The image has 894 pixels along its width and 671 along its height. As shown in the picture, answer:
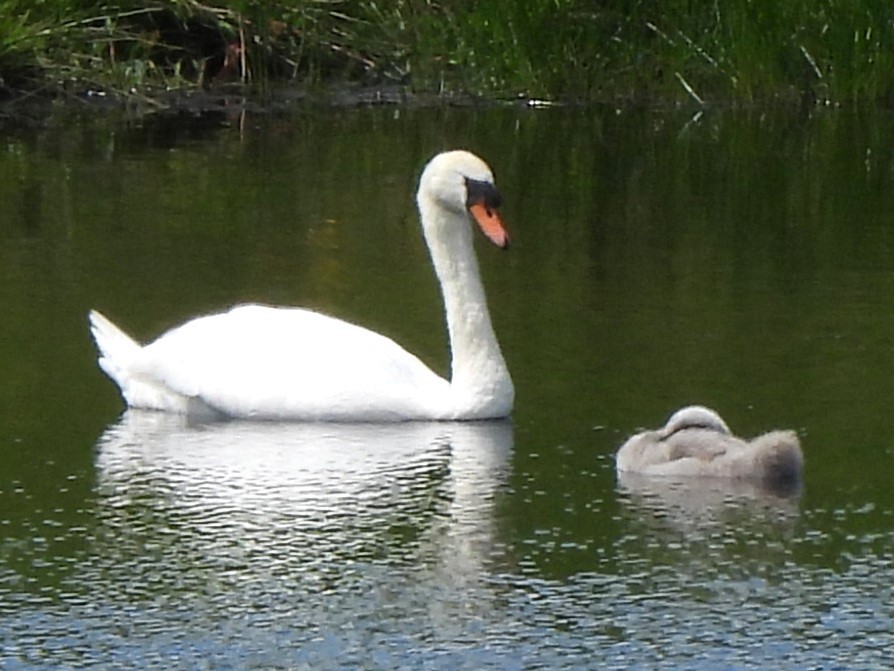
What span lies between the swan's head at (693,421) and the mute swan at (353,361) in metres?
0.99

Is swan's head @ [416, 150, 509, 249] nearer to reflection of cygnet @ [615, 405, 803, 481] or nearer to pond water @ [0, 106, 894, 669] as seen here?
pond water @ [0, 106, 894, 669]

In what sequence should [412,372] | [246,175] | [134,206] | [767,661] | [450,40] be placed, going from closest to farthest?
[767,661]
[412,372]
[134,206]
[246,175]
[450,40]

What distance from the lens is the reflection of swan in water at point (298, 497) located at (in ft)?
23.1

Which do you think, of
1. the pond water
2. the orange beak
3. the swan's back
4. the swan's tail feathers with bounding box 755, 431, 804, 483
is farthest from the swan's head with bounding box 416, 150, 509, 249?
the swan's tail feathers with bounding box 755, 431, 804, 483

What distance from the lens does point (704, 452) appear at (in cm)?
781

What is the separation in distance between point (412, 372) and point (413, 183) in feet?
22.9

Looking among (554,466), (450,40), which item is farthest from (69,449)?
(450,40)

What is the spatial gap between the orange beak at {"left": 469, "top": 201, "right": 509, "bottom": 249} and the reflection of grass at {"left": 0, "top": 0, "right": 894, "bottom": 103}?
34.0ft

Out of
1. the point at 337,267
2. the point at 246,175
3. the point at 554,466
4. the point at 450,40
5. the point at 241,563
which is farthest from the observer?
the point at 450,40

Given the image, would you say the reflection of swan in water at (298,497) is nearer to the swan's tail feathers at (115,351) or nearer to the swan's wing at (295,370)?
the swan's wing at (295,370)

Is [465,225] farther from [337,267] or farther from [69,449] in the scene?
[337,267]

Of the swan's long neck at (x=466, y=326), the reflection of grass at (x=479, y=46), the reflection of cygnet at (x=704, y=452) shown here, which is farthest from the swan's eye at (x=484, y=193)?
the reflection of grass at (x=479, y=46)

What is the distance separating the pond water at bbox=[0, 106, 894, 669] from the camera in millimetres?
6355

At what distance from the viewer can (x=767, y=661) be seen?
6020 millimetres
